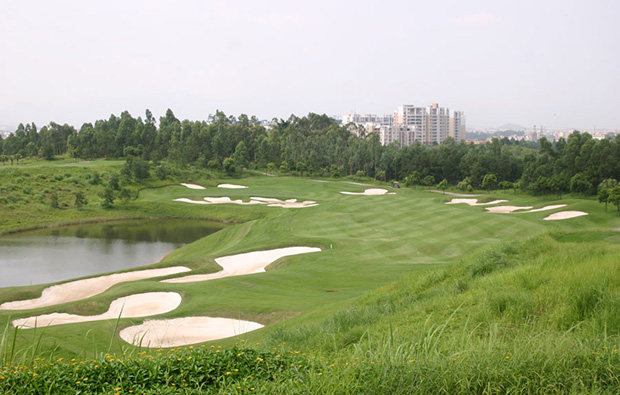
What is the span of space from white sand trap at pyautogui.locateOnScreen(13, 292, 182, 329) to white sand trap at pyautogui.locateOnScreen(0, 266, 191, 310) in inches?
125

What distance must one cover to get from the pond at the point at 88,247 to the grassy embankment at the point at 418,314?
9525 mm

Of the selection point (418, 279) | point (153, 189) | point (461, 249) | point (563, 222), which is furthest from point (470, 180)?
point (418, 279)

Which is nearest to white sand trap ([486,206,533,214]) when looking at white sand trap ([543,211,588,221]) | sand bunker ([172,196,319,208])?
white sand trap ([543,211,588,221])

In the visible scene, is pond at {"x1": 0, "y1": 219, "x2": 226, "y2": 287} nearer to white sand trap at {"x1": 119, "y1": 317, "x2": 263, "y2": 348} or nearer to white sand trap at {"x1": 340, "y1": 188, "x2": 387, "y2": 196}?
white sand trap at {"x1": 119, "y1": 317, "x2": 263, "y2": 348}

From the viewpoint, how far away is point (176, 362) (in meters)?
5.55

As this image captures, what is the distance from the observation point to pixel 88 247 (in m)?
35.4

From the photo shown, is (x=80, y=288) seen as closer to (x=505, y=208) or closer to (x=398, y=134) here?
(x=505, y=208)

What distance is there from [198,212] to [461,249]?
34.6m

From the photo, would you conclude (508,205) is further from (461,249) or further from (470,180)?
(470,180)

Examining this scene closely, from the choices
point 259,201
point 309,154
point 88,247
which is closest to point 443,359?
point 88,247

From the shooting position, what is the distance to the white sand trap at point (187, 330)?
1245cm

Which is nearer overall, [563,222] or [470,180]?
Answer: [563,222]

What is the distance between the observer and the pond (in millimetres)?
27953

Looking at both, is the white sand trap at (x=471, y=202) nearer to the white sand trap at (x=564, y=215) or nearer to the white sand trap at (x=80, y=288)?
the white sand trap at (x=564, y=215)
